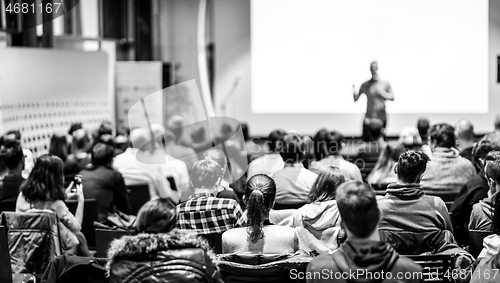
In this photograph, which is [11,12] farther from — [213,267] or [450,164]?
[213,267]

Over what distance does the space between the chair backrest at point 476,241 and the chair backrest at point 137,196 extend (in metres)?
2.89

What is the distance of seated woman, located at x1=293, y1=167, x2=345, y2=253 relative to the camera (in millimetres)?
3402

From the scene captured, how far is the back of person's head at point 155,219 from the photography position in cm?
242

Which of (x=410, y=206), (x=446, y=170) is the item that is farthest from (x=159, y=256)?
(x=446, y=170)

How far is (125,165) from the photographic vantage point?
19.1 feet

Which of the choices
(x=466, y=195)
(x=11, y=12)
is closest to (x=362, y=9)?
(x=11, y=12)

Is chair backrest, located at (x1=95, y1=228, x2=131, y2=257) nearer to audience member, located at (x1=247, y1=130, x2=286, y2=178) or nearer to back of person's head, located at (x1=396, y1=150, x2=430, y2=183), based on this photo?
back of person's head, located at (x1=396, y1=150, x2=430, y2=183)

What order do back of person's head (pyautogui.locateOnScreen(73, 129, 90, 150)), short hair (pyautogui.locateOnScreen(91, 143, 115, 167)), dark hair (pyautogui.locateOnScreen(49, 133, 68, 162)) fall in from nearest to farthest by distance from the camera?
short hair (pyautogui.locateOnScreen(91, 143, 115, 167)) < dark hair (pyautogui.locateOnScreen(49, 133, 68, 162)) < back of person's head (pyautogui.locateOnScreen(73, 129, 90, 150))

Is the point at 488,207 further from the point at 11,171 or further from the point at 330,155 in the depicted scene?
the point at 11,171

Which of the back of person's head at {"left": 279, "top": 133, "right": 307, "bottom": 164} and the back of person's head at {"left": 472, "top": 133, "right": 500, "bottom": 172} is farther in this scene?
the back of person's head at {"left": 279, "top": 133, "right": 307, "bottom": 164}

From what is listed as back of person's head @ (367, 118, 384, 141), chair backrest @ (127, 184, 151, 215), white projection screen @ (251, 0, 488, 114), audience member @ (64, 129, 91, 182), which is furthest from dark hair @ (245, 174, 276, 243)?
white projection screen @ (251, 0, 488, 114)

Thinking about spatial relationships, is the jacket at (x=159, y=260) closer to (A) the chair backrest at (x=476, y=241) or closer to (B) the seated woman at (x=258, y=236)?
(B) the seated woman at (x=258, y=236)

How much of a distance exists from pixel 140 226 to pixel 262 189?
1.00 m

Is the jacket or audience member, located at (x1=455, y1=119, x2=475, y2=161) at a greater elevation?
audience member, located at (x1=455, y1=119, x2=475, y2=161)
